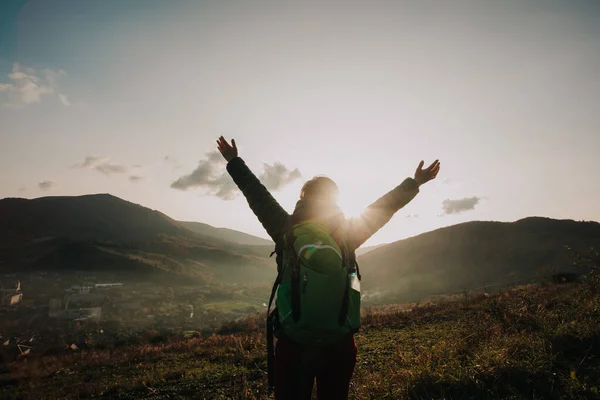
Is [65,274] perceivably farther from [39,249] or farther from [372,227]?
[372,227]

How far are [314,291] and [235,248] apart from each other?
203m

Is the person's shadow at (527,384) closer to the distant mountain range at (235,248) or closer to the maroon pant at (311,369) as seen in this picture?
the maroon pant at (311,369)

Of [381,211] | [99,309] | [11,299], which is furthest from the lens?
[11,299]

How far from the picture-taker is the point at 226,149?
3480mm

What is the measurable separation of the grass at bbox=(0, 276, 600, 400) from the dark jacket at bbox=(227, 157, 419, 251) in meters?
2.10

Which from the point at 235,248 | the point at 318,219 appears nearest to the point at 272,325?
the point at 318,219

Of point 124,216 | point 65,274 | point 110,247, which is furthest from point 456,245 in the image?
point 124,216

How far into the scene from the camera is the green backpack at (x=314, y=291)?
2.15 meters

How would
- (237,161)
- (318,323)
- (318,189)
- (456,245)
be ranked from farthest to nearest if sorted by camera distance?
(456,245) < (237,161) < (318,189) < (318,323)

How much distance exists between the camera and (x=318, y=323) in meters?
2.13

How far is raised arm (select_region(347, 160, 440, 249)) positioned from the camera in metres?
2.89

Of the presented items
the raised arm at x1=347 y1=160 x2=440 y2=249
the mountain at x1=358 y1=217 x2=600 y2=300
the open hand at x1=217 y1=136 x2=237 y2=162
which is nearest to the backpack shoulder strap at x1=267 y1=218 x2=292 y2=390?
the raised arm at x1=347 y1=160 x2=440 y2=249

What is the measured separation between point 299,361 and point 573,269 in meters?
53.0

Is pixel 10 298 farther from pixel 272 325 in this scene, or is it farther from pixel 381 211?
pixel 381 211
